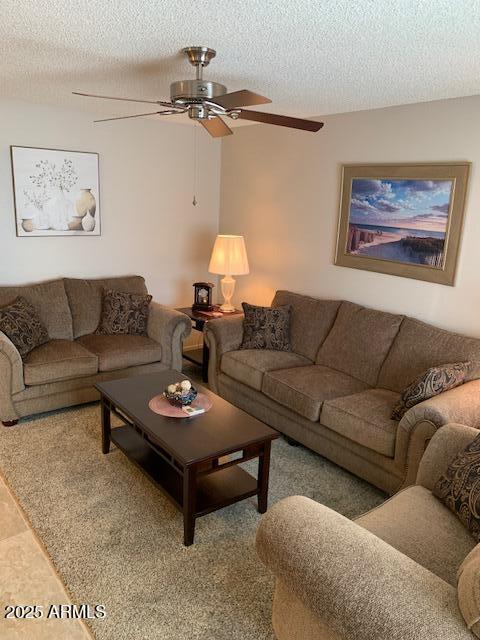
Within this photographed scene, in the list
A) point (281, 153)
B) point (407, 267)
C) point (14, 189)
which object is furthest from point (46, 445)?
point (281, 153)

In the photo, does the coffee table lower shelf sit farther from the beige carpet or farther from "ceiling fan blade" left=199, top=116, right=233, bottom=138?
"ceiling fan blade" left=199, top=116, right=233, bottom=138

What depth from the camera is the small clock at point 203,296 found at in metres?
4.72

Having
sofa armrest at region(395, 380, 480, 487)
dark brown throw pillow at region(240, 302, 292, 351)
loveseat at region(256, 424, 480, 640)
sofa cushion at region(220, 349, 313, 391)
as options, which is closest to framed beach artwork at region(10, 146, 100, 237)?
dark brown throw pillow at region(240, 302, 292, 351)

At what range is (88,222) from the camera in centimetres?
444

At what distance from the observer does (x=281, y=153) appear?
4.41 meters

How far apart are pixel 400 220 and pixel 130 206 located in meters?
2.52

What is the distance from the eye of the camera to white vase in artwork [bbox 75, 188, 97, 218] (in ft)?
14.3

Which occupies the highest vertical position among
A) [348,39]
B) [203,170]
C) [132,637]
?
[348,39]

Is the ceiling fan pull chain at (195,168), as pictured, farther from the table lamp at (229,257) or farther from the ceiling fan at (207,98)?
the ceiling fan at (207,98)

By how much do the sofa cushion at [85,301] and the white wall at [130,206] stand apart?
0.21m

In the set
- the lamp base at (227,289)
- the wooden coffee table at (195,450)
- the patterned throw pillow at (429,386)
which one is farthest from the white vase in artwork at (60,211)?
the patterned throw pillow at (429,386)

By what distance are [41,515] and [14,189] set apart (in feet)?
8.77

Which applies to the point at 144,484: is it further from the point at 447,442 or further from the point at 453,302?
the point at 453,302

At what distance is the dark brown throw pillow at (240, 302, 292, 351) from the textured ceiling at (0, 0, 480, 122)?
5.34 feet
